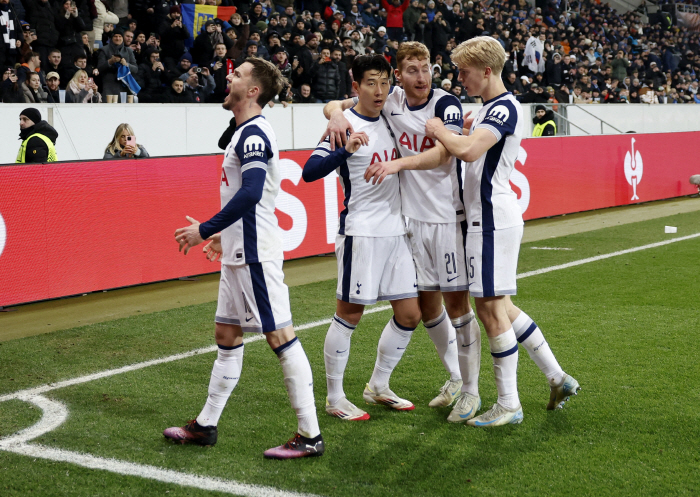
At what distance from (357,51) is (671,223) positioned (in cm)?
805

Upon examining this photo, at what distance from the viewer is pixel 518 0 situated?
29.8m

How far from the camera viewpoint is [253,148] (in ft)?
12.6

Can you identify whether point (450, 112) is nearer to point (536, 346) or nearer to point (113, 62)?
point (536, 346)

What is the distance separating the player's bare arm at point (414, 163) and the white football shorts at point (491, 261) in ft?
1.48

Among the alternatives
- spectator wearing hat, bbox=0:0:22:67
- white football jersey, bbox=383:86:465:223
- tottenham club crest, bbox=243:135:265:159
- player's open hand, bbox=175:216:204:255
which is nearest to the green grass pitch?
player's open hand, bbox=175:216:204:255

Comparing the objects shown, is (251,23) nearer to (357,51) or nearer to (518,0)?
(357,51)

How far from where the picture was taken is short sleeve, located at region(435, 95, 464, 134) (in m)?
4.48

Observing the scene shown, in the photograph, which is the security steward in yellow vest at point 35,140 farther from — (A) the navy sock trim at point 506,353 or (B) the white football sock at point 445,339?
(A) the navy sock trim at point 506,353

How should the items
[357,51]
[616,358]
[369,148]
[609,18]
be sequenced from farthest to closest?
[609,18]
[357,51]
[616,358]
[369,148]

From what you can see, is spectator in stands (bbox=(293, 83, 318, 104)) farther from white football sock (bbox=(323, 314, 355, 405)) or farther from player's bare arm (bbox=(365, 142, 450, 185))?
player's bare arm (bbox=(365, 142, 450, 185))

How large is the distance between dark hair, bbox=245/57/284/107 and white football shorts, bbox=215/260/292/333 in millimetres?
836

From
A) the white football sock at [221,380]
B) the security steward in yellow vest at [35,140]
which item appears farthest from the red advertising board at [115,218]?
the white football sock at [221,380]

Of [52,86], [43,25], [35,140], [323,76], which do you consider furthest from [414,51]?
[323,76]

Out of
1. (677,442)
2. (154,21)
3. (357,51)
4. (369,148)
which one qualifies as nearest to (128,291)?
(369,148)
